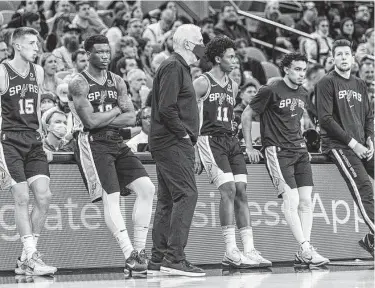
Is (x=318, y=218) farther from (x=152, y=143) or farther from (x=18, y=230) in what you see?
(x=18, y=230)

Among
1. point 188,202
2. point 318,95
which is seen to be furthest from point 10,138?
point 318,95

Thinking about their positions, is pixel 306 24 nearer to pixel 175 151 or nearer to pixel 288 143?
pixel 288 143

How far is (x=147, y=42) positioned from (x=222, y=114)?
6637 millimetres

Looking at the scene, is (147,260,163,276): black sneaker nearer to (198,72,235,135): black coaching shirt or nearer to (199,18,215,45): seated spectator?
(198,72,235,135): black coaching shirt

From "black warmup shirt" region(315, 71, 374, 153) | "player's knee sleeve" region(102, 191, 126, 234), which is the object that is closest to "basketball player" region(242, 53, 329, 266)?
"black warmup shirt" region(315, 71, 374, 153)

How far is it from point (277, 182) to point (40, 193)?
9.16 feet

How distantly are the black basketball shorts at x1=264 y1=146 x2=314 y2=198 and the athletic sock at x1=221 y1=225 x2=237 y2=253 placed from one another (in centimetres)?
85

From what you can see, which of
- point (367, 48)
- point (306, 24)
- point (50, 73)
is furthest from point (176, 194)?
point (306, 24)

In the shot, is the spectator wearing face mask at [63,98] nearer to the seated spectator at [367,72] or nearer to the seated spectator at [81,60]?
the seated spectator at [81,60]

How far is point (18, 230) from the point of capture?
912 centimetres

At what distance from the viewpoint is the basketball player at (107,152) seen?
30.5 ft

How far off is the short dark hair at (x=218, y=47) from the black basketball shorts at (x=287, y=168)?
127 centimetres

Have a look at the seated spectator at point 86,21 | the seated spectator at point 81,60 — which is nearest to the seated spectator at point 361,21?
the seated spectator at point 86,21

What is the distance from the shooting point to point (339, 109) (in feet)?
36.3
